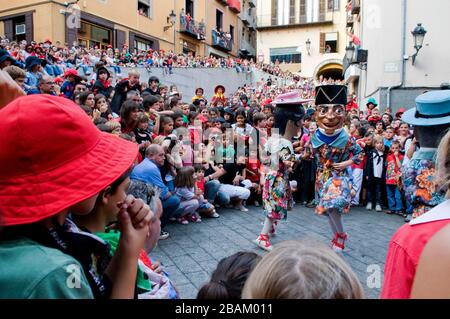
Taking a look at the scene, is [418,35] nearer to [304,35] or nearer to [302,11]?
[304,35]

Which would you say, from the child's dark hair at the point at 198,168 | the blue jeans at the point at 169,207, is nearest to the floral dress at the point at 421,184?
the blue jeans at the point at 169,207

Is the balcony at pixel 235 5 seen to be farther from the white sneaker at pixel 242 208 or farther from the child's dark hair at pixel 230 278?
the child's dark hair at pixel 230 278

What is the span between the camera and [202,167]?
6.33 metres

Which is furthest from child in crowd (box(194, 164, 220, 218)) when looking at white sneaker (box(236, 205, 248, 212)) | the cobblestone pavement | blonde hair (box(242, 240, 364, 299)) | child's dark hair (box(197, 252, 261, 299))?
blonde hair (box(242, 240, 364, 299))

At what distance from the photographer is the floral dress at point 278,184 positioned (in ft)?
14.8

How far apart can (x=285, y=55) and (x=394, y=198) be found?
34.8 meters

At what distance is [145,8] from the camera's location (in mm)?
25281

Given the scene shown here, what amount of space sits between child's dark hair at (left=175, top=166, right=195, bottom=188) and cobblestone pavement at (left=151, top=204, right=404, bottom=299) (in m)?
0.59

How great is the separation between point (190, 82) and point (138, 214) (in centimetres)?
2002

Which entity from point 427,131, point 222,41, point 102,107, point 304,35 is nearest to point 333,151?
point 427,131

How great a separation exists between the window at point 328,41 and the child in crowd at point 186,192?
35335mm

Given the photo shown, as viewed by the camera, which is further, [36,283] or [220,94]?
[220,94]
